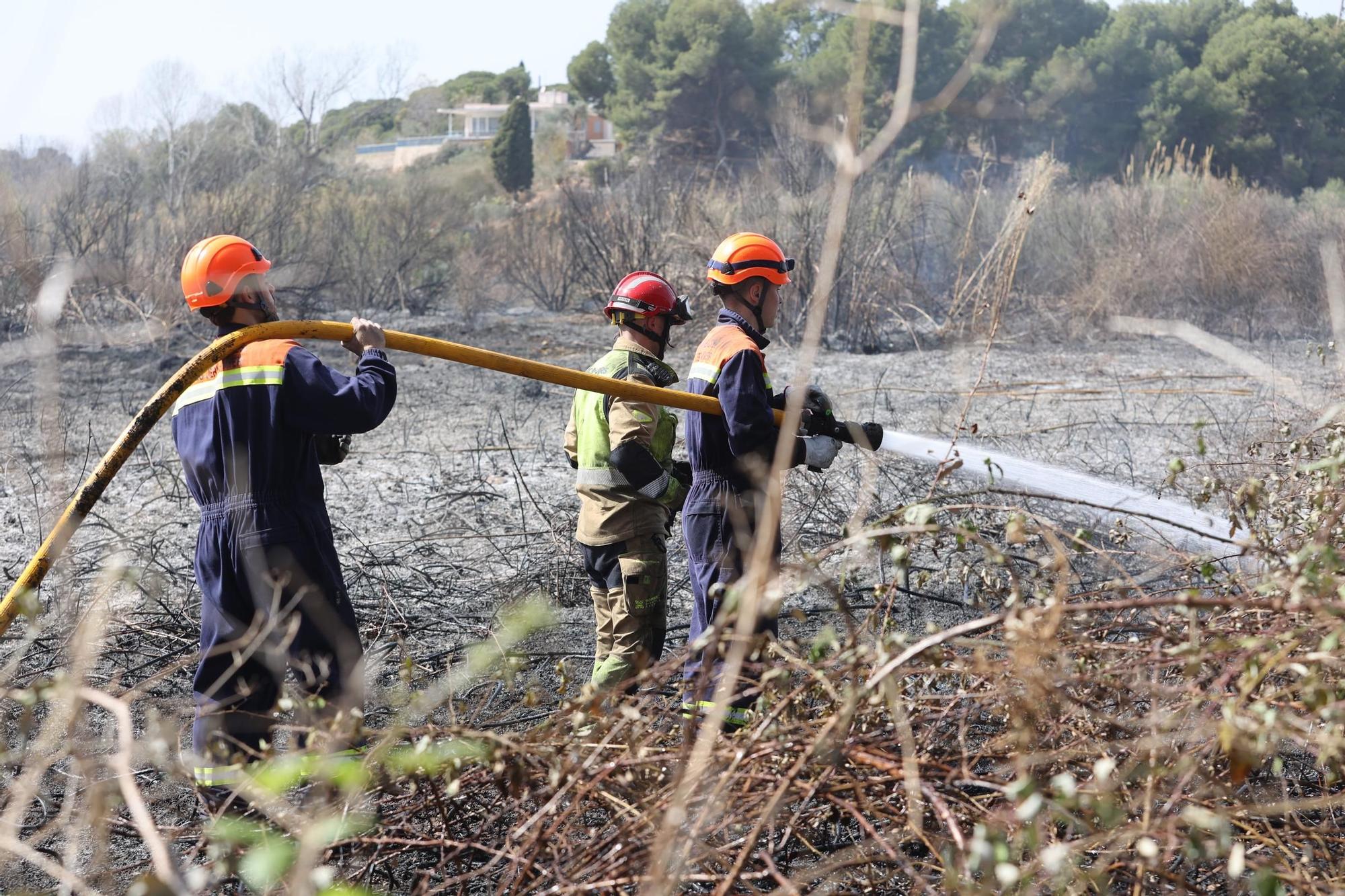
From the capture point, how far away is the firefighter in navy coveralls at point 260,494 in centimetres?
332

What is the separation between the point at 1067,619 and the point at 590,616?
308 cm

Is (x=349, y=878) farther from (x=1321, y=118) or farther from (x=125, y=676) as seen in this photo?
(x=1321, y=118)

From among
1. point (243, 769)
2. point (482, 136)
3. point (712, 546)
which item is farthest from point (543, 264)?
point (482, 136)

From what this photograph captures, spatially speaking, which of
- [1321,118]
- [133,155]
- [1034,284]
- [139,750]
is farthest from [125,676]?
[1321,118]

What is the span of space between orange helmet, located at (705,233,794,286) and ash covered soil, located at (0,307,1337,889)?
0.76 metres

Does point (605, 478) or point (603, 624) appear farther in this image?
point (603, 624)

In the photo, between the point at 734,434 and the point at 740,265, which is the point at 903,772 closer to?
the point at 734,434

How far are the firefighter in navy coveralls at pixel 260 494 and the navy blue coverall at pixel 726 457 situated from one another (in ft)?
3.57

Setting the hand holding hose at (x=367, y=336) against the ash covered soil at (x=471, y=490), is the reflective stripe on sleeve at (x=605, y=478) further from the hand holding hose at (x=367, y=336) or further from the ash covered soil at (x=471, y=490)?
the hand holding hose at (x=367, y=336)

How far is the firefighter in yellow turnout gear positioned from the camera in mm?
4051

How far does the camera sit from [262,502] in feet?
11.0

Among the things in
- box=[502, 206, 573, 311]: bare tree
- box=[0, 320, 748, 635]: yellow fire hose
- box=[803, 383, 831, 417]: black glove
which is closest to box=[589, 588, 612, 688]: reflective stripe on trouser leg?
box=[0, 320, 748, 635]: yellow fire hose

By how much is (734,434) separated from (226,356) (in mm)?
1557

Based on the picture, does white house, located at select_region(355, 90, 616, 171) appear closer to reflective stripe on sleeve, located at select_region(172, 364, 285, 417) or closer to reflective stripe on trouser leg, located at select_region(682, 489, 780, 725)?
reflective stripe on trouser leg, located at select_region(682, 489, 780, 725)
